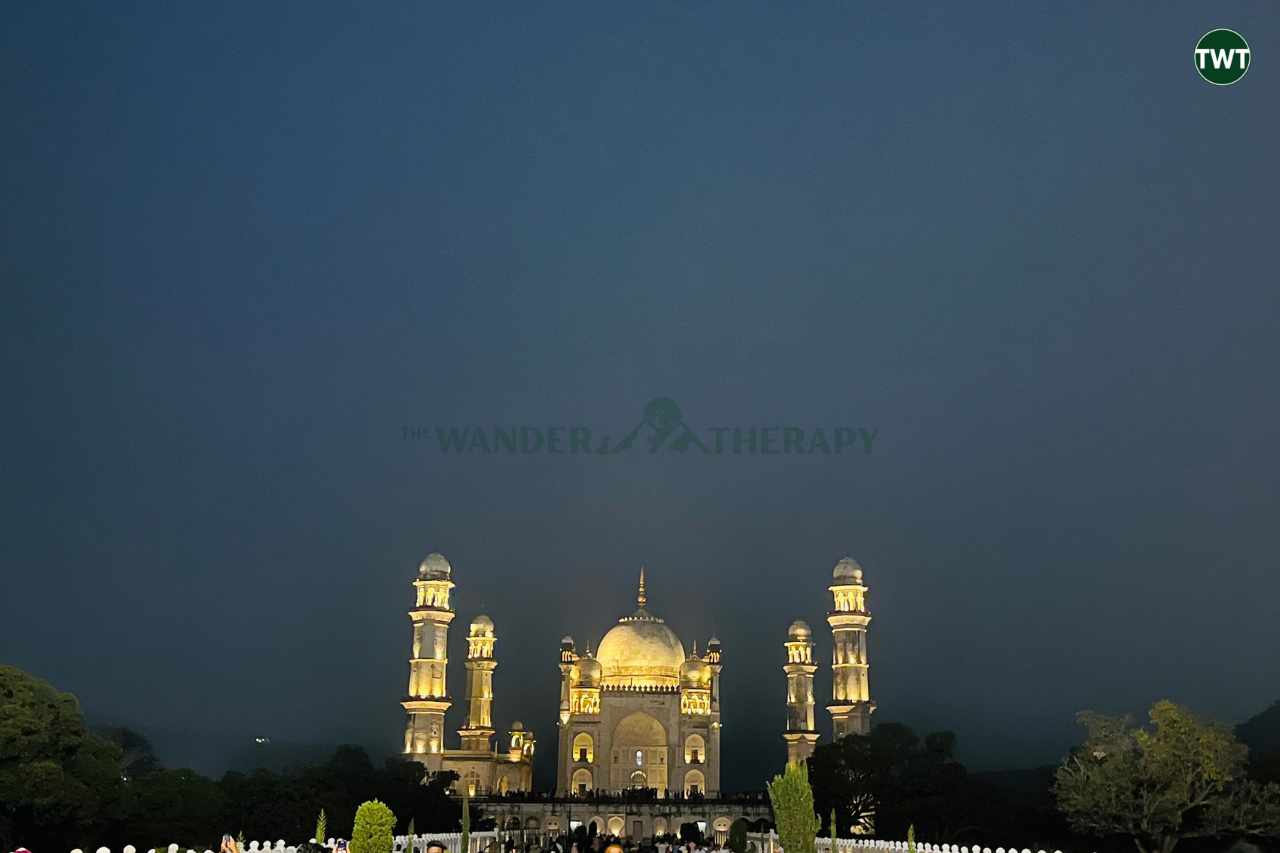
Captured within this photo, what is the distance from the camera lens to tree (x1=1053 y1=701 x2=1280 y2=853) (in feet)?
109

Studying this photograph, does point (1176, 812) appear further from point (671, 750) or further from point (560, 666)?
point (560, 666)

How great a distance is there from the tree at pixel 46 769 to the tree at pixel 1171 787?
83.4ft

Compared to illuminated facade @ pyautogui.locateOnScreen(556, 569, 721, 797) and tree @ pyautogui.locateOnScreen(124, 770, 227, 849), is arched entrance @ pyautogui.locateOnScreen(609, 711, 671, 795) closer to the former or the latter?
illuminated facade @ pyautogui.locateOnScreen(556, 569, 721, 797)

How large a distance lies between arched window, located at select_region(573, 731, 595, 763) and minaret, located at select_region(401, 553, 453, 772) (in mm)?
9601

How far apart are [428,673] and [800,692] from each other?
21.2 metres

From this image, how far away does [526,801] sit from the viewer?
62375 millimetres

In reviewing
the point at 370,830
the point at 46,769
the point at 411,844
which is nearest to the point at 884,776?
the point at 411,844

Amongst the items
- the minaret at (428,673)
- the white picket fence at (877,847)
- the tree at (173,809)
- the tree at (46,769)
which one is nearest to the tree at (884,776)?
the white picket fence at (877,847)

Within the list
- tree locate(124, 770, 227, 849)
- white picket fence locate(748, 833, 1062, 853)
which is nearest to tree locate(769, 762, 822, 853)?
white picket fence locate(748, 833, 1062, 853)

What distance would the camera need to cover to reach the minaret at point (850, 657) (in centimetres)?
6391

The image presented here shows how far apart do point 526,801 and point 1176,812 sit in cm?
3583

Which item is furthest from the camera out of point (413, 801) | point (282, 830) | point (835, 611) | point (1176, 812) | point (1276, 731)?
point (1276, 731)

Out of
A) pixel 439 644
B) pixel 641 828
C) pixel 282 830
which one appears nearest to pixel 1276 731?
pixel 641 828

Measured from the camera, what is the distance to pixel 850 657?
6475 cm
